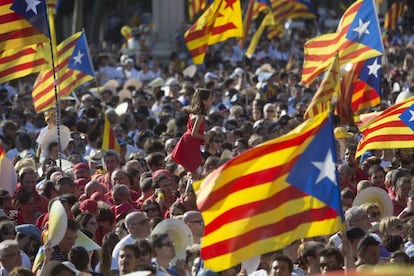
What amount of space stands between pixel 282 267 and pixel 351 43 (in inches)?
340

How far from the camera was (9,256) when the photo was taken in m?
11.9

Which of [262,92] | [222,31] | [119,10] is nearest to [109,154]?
[222,31]

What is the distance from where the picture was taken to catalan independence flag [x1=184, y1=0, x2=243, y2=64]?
22969 millimetres

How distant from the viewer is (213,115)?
2436 cm

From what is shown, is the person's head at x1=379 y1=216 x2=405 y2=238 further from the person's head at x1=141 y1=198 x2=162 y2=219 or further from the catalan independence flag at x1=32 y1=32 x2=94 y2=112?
the catalan independence flag at x1=32 y1=32 x2=94 y2=112

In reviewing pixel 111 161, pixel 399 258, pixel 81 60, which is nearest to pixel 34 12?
pixel 111 161

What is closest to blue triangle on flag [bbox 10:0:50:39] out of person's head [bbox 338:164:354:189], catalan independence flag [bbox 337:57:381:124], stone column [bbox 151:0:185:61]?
person's head [bbox 338:164:354:189]

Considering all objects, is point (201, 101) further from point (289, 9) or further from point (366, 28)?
point (289, 9)

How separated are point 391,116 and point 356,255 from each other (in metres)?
4.39

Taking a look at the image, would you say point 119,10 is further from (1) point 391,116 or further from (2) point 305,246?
(2) point 305,246

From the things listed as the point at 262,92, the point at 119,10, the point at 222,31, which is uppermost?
the point at 222,31

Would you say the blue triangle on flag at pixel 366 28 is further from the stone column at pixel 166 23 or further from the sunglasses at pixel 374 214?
the stone column at pixel 166 23

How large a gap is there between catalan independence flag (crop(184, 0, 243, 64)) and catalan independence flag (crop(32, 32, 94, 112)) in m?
1.66

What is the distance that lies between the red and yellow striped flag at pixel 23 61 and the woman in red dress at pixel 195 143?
7.08ft
